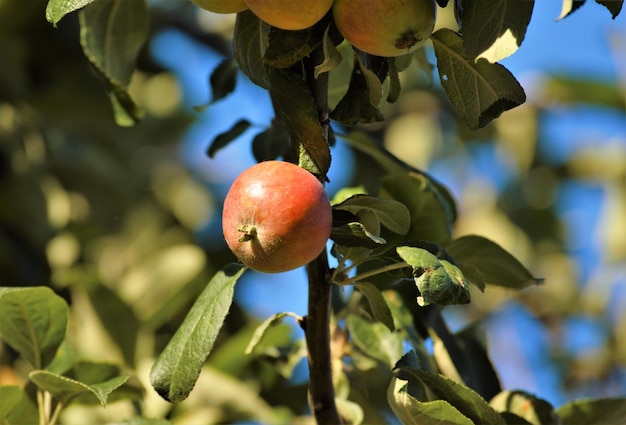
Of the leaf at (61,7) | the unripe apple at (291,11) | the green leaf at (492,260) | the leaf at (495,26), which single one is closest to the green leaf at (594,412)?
the green leaf at (492,260)

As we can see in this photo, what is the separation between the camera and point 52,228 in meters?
2.13

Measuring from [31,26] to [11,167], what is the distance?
505mm

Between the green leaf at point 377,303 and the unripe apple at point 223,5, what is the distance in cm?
31

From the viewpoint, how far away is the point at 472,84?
2.98 ft

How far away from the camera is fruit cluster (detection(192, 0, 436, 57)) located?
79 centimetres

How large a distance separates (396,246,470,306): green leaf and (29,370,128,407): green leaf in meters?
0.36

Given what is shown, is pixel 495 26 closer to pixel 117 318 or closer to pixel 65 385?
pixel 65 385

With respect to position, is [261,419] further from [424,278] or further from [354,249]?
[424,278]

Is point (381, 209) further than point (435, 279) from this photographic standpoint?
Yes

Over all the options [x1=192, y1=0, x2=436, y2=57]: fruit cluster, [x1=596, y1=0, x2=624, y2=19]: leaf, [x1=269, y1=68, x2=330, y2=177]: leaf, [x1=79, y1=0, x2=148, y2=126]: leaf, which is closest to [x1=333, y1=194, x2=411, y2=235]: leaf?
[x1=269, y1=68, x2=330, y2=177]: leaf

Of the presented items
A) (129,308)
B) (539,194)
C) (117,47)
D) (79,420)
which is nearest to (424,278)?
(117,47)

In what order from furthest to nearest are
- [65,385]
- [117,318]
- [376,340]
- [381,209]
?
[117,318], [376,340], [65,385], [381,209]

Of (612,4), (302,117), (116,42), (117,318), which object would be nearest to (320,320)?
(302,117)

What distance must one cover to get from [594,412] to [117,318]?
101 cm
